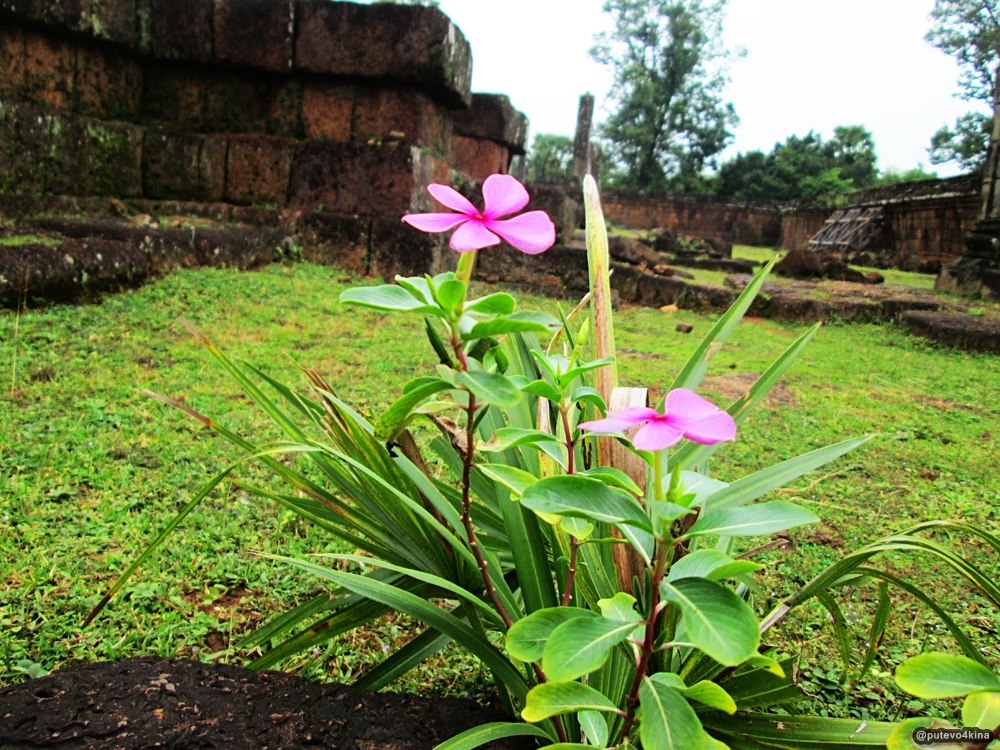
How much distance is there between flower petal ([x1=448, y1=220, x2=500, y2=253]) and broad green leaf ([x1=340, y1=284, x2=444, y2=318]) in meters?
0.06

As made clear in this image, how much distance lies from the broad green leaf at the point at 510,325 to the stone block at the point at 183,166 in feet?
18.6

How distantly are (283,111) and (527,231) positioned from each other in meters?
5.80

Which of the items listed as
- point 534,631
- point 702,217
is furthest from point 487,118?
point 702,217

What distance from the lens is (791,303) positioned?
651 cm

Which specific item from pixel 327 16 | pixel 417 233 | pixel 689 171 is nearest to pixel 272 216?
pixel 417 233

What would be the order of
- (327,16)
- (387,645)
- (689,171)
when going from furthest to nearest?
(689,171)
(327,16)
(387,645)

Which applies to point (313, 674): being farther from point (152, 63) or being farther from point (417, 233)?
point (152, 63)

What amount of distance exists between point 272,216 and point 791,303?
4451 millimetres

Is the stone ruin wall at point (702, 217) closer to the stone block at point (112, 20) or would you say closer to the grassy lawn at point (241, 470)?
the stone block at point (112, 20)

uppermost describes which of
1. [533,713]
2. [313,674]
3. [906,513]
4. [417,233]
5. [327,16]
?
[327,16]

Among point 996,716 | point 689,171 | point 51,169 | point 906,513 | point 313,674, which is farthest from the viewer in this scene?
point 689,171

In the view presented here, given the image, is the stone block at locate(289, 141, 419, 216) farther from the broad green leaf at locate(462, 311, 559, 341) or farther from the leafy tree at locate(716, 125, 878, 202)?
the leafy tree at locate(716, 125, 878, 202)

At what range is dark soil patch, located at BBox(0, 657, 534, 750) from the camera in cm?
76

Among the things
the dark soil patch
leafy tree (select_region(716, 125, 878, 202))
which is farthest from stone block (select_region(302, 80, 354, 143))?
leafy tree (select_region(716, 125, 878, 202))
